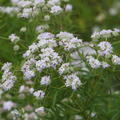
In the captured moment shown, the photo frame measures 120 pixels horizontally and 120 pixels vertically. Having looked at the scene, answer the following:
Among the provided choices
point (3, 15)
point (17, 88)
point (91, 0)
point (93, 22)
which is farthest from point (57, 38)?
point (91, 0)

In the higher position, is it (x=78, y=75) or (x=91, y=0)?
(x=91, y=0)

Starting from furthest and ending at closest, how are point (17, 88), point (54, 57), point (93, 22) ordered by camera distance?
1. point (93, 22)
2. point (17, 88)
3. point (54, 57)

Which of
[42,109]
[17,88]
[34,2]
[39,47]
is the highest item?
[34,2]

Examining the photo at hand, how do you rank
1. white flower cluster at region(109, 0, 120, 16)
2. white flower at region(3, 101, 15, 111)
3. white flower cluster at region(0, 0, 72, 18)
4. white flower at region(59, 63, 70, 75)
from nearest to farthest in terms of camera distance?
white flower at region(59, 63, 70, 75)
white flower at region(3, 101, 15, 111)
white flower cluster at region(0, 0, 72, 18)
white flower cluster at region(109, 0, 120, 16)

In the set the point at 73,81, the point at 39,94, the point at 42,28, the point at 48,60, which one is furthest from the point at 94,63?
the point at 42,28

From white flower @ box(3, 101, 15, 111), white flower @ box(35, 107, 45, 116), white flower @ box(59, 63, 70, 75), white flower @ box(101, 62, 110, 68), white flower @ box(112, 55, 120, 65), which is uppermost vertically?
white flower @ box(112, 55, 120, 65)

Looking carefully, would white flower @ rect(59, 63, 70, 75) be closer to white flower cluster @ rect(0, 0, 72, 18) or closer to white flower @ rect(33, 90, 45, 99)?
white flower @ rect(33, 90, 45, 99)

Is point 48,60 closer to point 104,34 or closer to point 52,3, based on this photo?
point 104,34

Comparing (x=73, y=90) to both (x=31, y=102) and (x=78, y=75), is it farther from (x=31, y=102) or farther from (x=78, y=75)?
(x=31, y=102)

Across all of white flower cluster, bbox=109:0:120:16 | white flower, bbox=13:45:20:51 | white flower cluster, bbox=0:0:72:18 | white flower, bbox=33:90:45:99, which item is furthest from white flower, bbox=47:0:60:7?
white flower cluster, bbox=109:0:120:16
